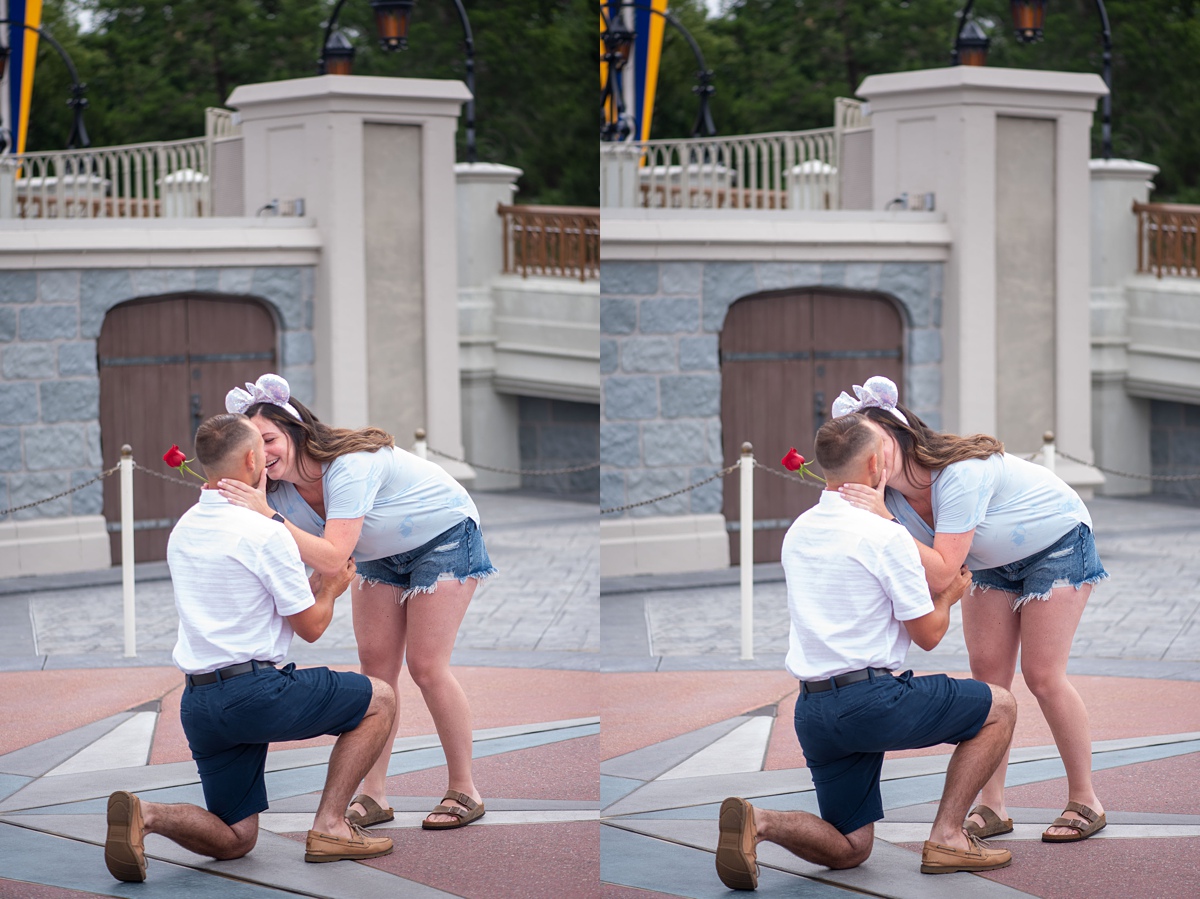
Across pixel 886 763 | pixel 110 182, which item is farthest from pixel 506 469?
pixel 886 763

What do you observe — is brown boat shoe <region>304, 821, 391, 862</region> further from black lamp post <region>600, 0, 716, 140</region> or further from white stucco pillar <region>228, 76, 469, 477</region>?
white stucco pillar <region>228, 76, 469, 477</region>

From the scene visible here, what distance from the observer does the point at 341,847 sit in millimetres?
3846

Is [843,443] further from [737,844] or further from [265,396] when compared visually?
[265,396]

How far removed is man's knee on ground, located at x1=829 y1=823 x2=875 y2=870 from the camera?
374 cm

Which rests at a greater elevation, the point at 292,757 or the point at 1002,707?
the point at 1002,707

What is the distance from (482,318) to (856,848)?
404cm

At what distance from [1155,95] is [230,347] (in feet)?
25.8

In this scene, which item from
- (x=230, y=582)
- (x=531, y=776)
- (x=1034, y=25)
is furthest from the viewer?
(x=1034, y=25)

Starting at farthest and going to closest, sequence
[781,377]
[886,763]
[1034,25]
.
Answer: [1034,25]
[781,377]
[886,763]

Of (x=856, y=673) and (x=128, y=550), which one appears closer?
(x=856, y=673)

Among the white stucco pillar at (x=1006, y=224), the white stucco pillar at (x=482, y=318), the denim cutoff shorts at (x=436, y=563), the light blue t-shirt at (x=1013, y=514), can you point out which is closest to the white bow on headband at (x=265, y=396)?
the denim cutoff shorts at (x=436, y=563)

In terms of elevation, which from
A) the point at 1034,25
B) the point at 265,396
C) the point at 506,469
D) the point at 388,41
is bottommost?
the point at 506,469

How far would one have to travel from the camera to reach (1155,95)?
40.7 ft

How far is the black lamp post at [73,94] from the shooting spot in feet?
19.4
